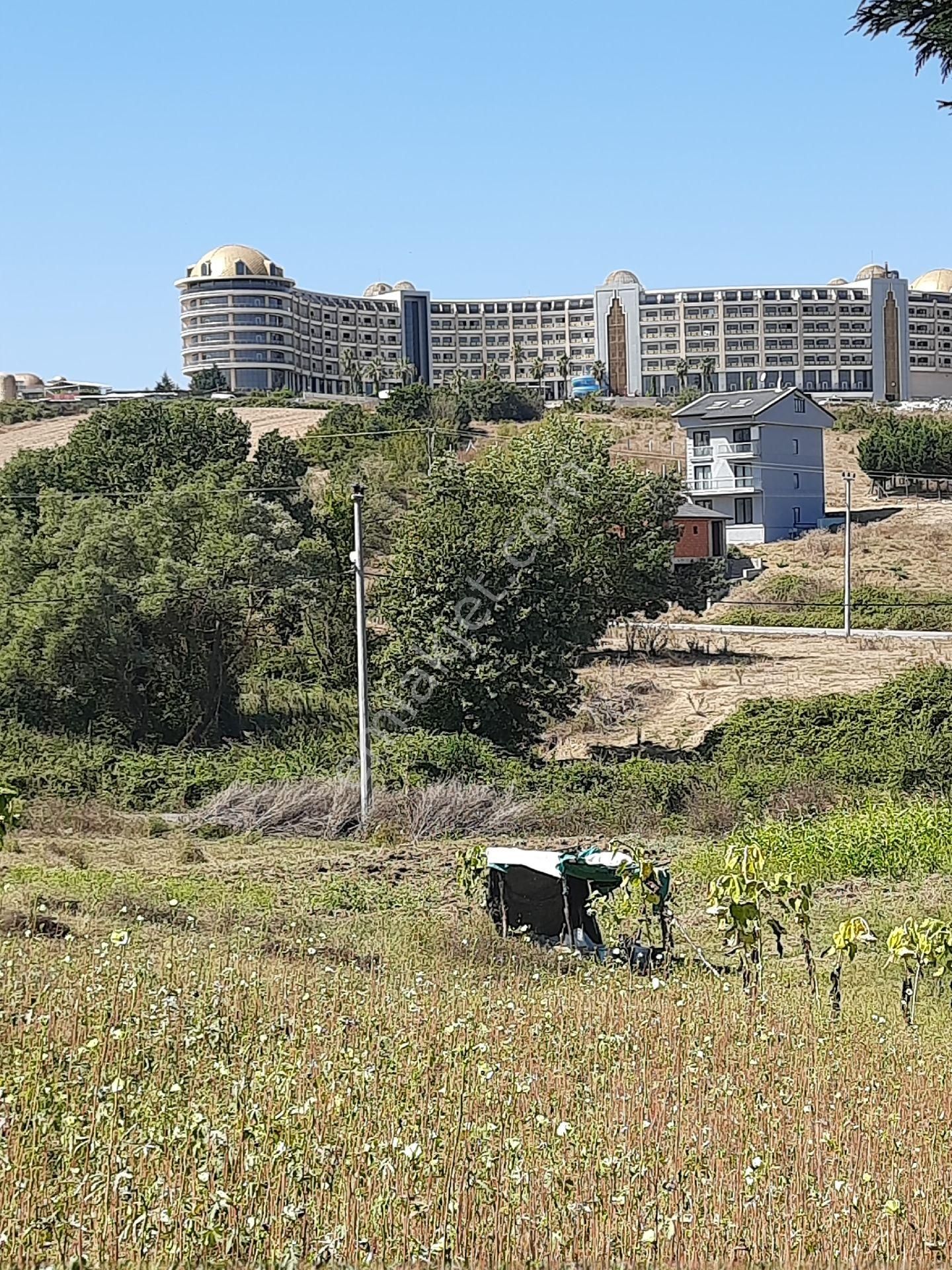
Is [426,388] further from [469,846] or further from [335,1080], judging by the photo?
[335,1080]

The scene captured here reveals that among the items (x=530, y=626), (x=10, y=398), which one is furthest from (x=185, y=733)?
(x=10, y=398)

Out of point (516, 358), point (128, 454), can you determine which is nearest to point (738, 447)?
point (128, 454)

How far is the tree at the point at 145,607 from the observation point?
26734 millimetres

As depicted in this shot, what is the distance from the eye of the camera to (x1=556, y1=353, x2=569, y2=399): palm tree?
119 metres

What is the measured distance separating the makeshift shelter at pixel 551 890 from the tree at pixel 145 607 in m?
15.5

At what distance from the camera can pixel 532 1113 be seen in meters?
6.41

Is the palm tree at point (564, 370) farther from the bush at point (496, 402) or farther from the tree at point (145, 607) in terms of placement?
the tree at point (145, 607)

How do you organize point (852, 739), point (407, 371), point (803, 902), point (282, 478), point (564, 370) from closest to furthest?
point (803, 902) → point (852, 739) → point (282, 478) → point (564, 370) → point (407, 371)

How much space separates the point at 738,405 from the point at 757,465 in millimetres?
3105

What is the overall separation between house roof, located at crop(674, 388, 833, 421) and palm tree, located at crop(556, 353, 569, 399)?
53379mm

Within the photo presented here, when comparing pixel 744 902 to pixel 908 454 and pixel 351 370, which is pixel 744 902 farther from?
pixel 351 370

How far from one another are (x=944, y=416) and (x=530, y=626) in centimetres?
7282

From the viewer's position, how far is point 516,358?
136m

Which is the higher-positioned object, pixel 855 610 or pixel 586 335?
pixel 586 335
